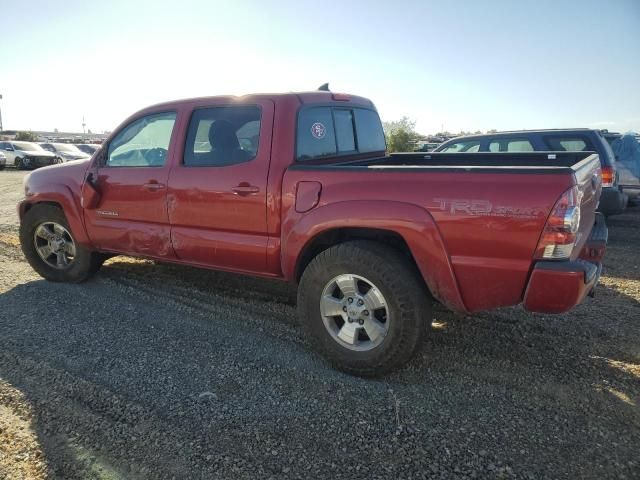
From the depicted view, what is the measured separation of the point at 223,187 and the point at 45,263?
2758 millimetres

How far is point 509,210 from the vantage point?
2557mm

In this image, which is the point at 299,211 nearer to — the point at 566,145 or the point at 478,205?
the point at 478,205

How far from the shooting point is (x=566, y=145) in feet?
24.1

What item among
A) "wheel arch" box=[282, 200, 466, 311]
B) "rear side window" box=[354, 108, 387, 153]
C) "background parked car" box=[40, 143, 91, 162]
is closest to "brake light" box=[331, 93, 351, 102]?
"rear side window" box=[354, 108, 387, 153]

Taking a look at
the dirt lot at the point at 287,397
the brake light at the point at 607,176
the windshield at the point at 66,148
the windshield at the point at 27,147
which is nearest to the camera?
the dirt lot at the point at 287,397

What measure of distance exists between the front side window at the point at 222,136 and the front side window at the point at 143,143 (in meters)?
0.28

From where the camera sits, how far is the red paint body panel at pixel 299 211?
258 centimetres

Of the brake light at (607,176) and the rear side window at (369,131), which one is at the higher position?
the rear side window at (369,131)

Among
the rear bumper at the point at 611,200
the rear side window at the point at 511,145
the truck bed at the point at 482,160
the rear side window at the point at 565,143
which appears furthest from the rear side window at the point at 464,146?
the truck bed at the point at 482,160

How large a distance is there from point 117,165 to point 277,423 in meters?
3.02

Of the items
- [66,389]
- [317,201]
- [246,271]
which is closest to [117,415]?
[66,389]

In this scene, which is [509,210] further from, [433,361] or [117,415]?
[117,415]

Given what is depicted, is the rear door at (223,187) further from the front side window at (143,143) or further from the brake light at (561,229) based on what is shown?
the brake light at (561,229)

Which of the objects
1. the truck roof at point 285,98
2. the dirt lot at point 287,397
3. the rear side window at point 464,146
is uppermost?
the truck roof at point 285,98
